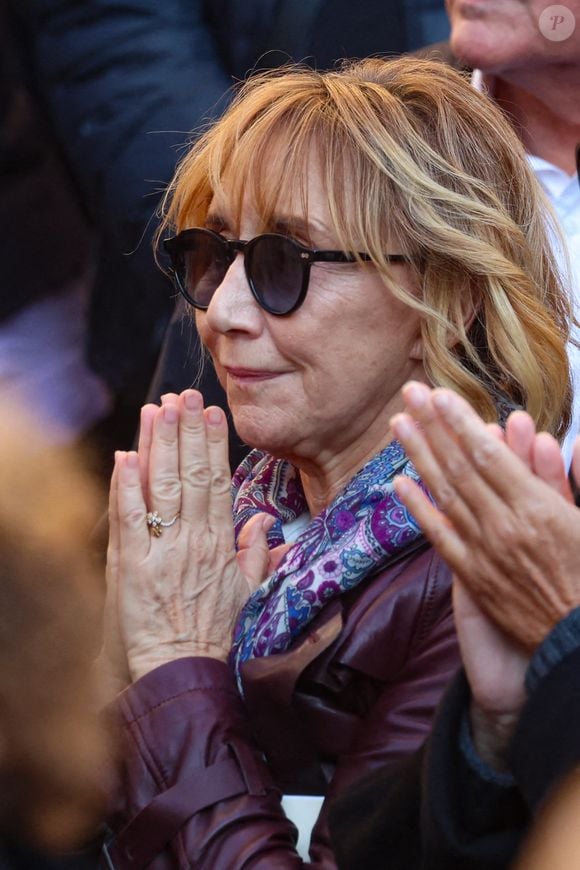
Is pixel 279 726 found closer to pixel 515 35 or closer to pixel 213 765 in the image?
pixel 213 765

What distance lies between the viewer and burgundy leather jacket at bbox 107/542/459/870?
1.64m

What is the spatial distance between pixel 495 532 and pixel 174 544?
0.87 metres

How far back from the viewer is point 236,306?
2.01 meters

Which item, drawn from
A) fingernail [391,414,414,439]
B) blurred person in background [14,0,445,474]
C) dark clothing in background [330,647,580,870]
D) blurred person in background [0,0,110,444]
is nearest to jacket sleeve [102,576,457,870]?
dark clothing in background [330,647,580,870]

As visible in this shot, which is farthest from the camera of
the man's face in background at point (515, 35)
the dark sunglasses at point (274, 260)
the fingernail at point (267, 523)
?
the man's face in background at point (515, 35)

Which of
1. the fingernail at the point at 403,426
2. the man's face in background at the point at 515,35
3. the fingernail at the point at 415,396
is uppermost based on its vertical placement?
the man's face in background at the point at 515,35

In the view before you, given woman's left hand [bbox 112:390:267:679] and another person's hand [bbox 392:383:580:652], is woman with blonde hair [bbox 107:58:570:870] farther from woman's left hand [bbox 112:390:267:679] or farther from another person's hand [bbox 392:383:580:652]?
another person's hand [bbox 392:383:580:652]

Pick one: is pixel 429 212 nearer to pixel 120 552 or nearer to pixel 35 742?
pixel 120 552

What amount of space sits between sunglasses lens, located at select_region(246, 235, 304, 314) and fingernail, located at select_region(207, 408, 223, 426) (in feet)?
0.62

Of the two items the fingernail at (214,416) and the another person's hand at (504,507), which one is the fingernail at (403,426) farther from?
the fingernail at (214,416)

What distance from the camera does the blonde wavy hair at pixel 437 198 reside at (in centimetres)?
195

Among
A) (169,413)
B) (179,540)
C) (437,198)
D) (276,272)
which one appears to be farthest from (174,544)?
(437,198)

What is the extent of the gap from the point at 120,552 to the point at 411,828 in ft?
2.73

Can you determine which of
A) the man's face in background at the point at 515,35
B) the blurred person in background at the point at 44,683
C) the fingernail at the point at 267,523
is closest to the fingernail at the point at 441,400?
the blurred person in background at the point at 44,683
